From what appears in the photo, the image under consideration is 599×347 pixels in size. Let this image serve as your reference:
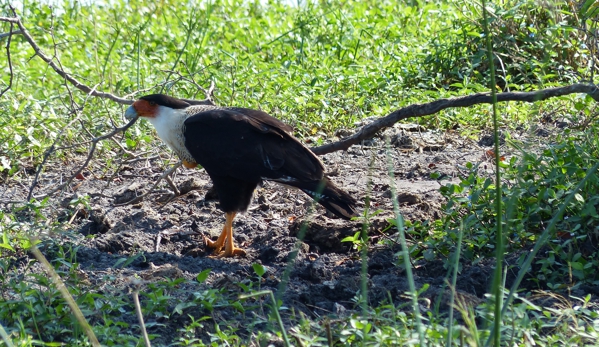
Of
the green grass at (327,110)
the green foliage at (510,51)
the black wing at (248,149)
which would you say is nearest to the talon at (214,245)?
the black wing at (248,149)

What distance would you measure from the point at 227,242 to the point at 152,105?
1166mm

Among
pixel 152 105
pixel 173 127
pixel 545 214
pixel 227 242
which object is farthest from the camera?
pixel 152 105

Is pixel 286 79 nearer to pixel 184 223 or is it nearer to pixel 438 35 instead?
pixel 438 35

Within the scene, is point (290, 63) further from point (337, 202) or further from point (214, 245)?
point (337, 202)

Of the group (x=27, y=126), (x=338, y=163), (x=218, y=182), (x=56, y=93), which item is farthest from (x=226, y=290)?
(x=56, y=93)

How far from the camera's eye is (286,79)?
6.74 metres

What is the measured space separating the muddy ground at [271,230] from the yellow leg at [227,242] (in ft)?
0.25

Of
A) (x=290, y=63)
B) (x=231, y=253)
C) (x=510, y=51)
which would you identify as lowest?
(x=231, y=253)

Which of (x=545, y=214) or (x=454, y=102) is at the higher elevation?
(x=454, y=102)

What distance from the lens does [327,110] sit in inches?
244

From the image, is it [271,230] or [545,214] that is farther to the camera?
[271,230]

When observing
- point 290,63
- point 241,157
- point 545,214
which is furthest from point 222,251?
point 290,63

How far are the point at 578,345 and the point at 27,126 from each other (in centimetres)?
454

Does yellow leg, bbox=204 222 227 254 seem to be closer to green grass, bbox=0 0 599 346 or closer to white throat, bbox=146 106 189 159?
white throat, bbox=146 106 189 159
